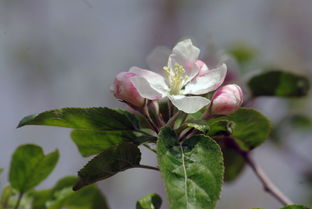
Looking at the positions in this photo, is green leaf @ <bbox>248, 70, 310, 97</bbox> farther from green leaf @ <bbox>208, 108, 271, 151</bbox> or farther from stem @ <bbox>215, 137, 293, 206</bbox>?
green leaf @ <bbox>208, 108, 271, 151</bbox>

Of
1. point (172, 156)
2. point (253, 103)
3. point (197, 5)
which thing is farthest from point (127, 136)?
point (197, 5)

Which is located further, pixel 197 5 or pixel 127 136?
pixel 197 5

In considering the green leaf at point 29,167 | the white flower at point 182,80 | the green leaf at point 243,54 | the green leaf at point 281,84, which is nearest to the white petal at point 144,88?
the white flower at point 182,80

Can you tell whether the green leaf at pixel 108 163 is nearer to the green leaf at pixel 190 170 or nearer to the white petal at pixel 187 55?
the green leaf at pixel 190 170

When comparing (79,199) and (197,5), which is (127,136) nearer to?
(79,199)

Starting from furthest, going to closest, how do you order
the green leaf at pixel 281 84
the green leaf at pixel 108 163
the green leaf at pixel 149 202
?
the green leaf at pixel 281 84
the green leaf at pixel 149 202
the green leaf at pixel 108 163

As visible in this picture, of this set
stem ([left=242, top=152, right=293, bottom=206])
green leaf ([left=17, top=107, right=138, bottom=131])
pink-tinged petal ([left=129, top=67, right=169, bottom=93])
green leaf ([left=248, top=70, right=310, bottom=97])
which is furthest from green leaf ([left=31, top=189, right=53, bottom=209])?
green leaf ([left=248, top=70, right=310, bottom=97])
